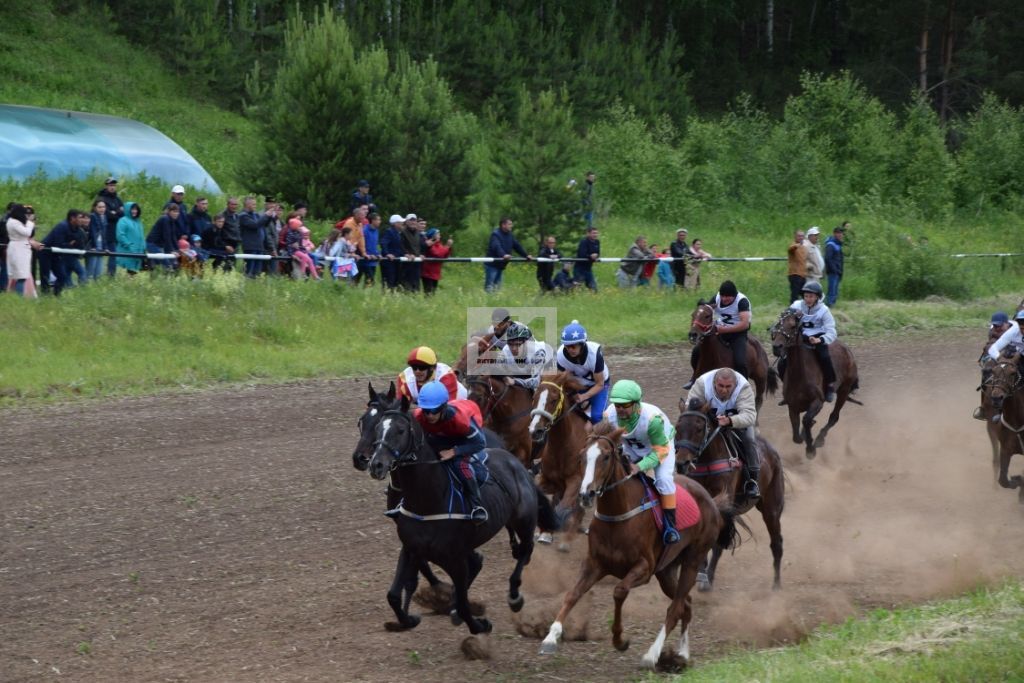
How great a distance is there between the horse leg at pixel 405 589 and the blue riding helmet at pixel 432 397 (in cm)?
109

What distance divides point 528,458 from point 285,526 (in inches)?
98.5

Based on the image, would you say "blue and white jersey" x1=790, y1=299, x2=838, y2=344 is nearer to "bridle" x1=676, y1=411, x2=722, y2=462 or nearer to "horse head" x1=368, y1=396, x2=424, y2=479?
"bridle" x1=676, y1=411, x2=722, y2=462

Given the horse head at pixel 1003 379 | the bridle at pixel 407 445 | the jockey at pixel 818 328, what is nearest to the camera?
the bridle at pixel 407 445

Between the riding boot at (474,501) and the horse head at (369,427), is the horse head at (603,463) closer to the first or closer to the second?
the riding boot at (474,501)

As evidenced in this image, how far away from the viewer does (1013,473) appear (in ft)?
55.6

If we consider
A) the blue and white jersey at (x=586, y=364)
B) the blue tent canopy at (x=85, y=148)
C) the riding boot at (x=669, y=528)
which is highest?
the blue tent canopy at (x=85, y=148)

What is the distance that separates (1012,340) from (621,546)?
7.91m

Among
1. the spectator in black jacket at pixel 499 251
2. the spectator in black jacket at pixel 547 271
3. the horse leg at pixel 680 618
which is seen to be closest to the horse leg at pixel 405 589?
the horse leg at pixel 680 618

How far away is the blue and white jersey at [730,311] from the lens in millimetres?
15883

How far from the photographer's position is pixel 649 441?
10000 millimetres

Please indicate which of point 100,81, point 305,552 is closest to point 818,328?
point 305,552

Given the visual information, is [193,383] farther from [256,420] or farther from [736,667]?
[736,667]

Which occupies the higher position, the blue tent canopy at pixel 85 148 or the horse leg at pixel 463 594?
the blue tent canopy at pixel 85 148

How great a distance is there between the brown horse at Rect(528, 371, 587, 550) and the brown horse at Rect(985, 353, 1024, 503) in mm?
5261
